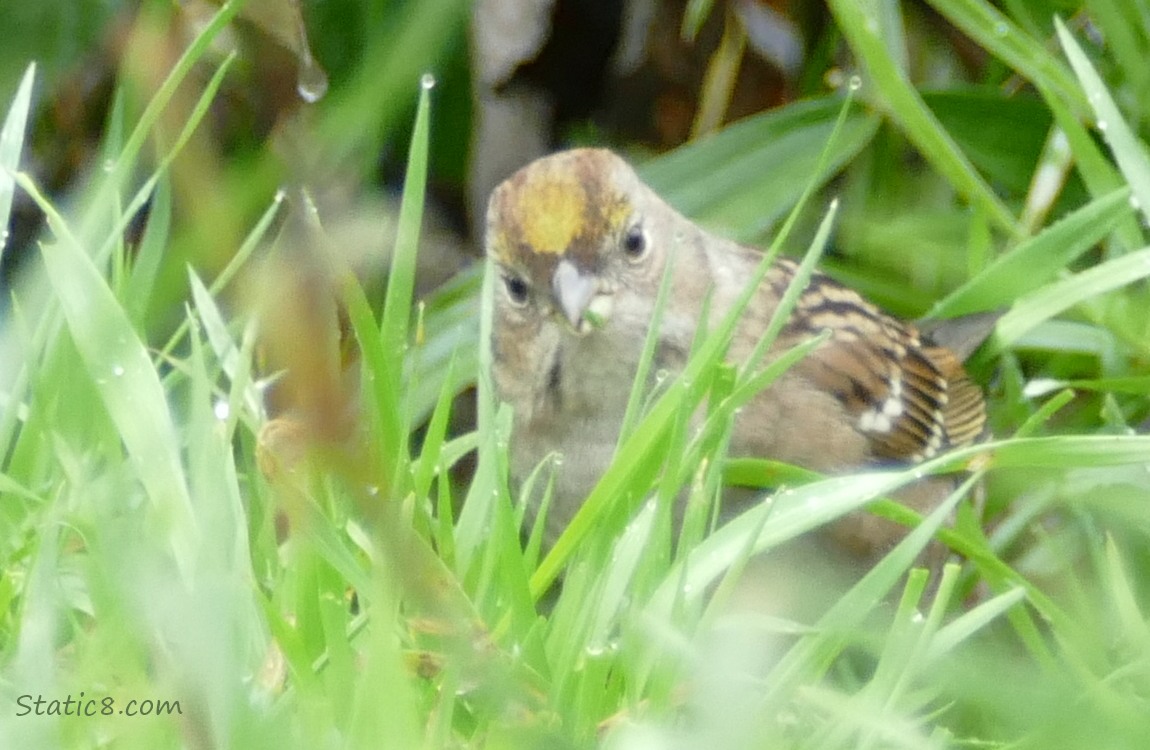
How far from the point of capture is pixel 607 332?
1.68 m

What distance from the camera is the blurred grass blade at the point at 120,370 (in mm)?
1257

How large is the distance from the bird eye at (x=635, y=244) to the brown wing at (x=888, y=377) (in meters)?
0.30

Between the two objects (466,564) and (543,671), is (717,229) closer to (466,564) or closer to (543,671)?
(466,564)

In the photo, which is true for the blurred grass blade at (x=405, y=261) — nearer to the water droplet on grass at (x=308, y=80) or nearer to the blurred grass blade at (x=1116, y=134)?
the water droplet on grass at (x=308, y=80)

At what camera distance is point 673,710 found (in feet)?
3.71

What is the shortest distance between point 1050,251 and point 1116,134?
0.17 meters

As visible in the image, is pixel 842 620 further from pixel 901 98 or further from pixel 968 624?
pixel 901 98

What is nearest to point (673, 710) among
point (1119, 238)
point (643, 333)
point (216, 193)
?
point (643, 333)

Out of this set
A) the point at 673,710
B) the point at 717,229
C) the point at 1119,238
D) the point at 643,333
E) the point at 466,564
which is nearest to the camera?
the point at 673,710

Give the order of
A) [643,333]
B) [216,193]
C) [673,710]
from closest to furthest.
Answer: [216,193] < [673,710] < [643,333]

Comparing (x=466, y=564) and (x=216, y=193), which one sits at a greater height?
(x=216, y=193)

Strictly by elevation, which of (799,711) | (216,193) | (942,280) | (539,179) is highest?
(216,193)

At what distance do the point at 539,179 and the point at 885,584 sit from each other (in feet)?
2.25

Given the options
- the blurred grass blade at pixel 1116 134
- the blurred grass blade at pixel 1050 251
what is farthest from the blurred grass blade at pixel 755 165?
the blurred grass blade at pixel 1116 134
